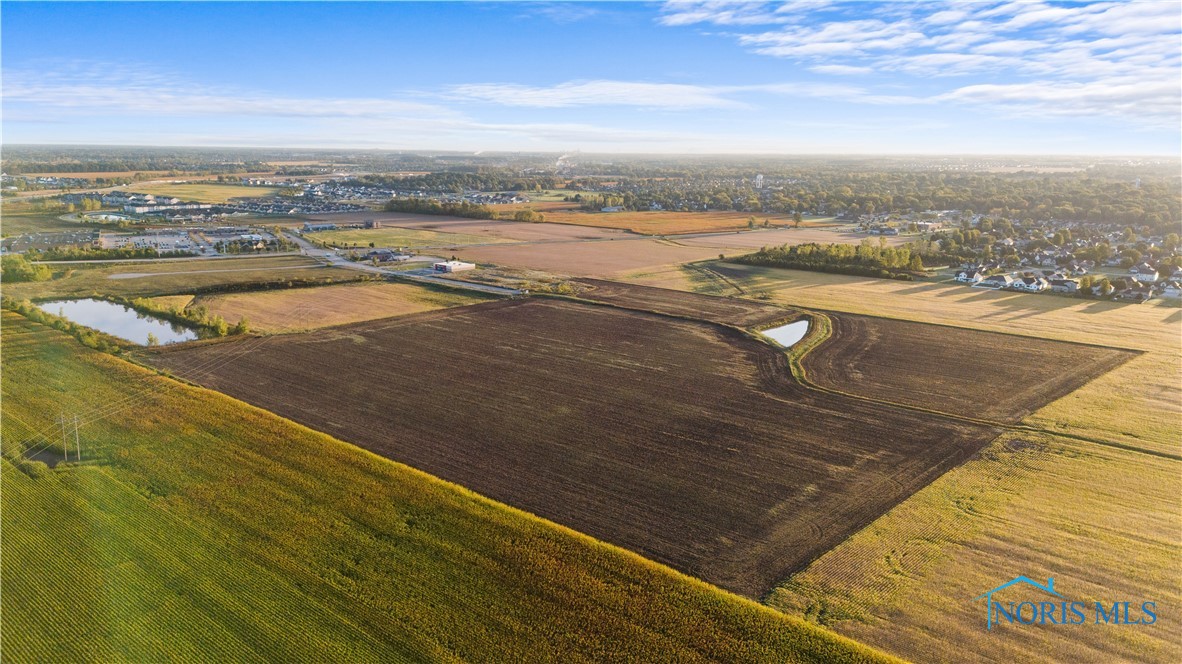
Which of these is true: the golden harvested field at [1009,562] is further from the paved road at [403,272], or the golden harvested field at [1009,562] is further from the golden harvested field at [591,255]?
the golden harvested field at [591,255]

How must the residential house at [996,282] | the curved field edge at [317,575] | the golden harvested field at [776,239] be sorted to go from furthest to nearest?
the golden harvested field at [776,239] < the residential house at [996,282] < the curved field edge at [317,575]

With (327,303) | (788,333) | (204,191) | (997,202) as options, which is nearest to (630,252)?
(788,333)

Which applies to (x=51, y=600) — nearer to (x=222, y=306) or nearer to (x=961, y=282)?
(x=222, y=306)

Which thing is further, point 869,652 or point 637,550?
point 637,550

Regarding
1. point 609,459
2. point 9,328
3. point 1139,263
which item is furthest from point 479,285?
point 1139,263

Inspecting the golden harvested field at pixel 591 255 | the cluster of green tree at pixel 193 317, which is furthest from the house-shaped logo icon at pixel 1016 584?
the golden harvested field at pixel 591 255
